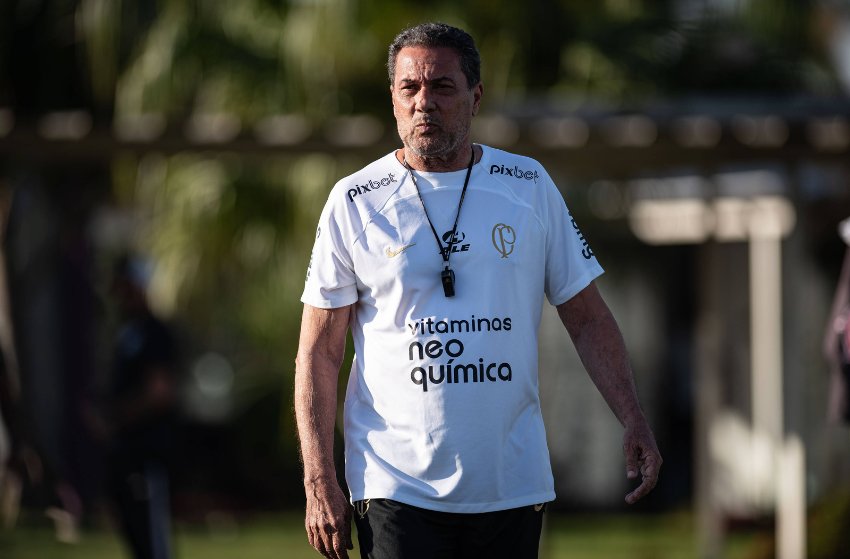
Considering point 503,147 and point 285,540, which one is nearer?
point 503,147

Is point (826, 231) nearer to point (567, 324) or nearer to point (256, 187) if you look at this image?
point (256, 187)

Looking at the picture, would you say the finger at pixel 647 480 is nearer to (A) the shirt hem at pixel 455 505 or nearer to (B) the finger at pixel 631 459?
(B) the finger at pixel 631 459

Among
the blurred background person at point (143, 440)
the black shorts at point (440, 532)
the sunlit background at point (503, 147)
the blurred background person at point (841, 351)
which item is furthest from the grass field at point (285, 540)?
the black shorts at point (440, 532)

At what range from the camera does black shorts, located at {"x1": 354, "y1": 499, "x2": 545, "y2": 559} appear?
359 cm

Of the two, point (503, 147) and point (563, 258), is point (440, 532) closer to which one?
point (563, 258)

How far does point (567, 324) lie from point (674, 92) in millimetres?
9942

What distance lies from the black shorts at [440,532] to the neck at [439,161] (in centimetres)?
79

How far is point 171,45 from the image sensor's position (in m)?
13.0

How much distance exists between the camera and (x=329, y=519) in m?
3.54

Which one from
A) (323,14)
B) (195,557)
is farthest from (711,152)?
(195,557)

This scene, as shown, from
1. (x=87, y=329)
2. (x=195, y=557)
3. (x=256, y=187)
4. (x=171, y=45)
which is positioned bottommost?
(x=195, y=557)

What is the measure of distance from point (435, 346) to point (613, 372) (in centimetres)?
47

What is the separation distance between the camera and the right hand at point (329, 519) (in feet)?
11.6

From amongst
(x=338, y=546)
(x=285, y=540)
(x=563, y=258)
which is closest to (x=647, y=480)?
(x=563, y=258)
